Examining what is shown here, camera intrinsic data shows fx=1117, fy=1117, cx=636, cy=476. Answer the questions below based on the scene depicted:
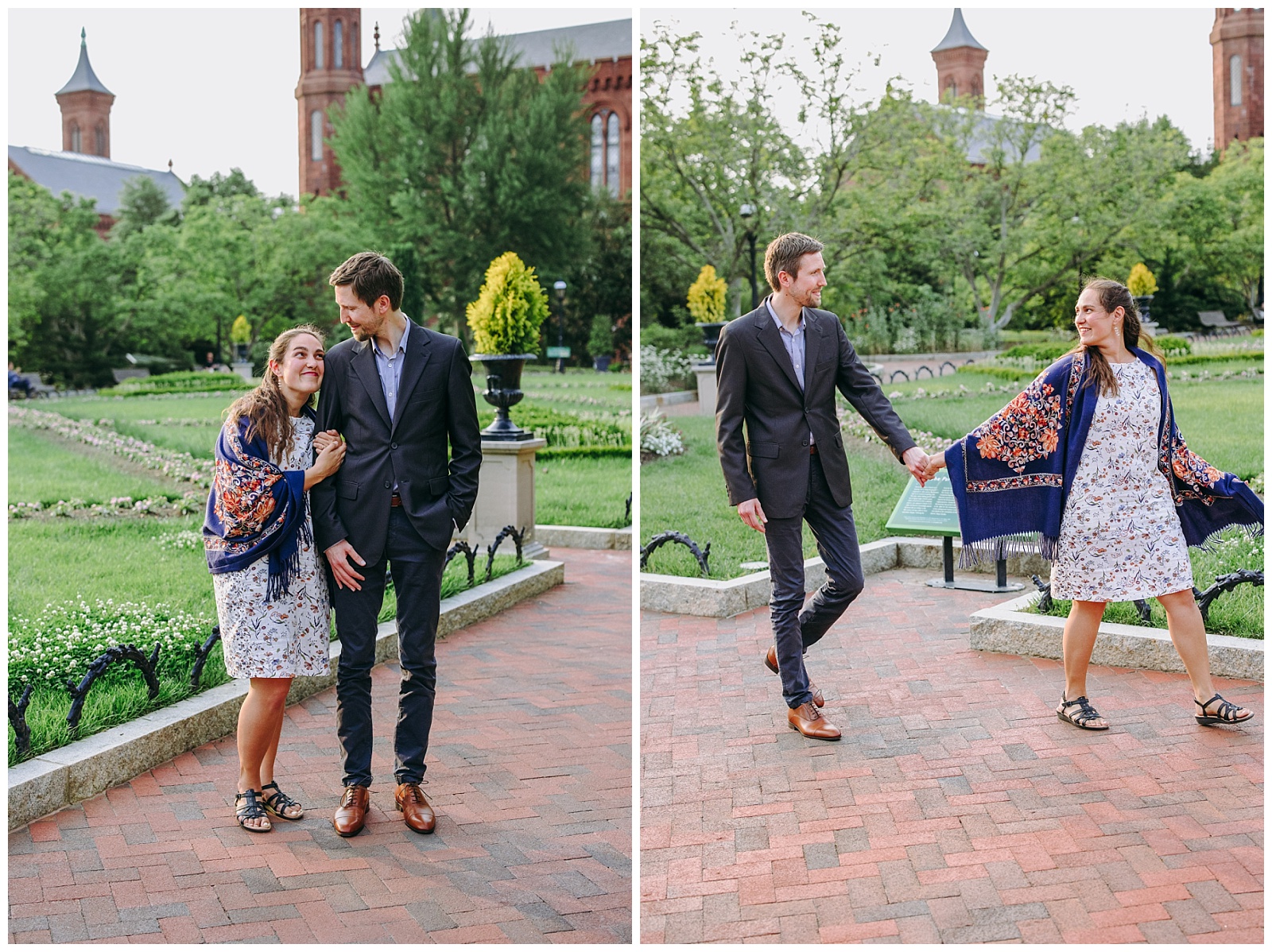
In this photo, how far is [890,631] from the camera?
17.7 ft

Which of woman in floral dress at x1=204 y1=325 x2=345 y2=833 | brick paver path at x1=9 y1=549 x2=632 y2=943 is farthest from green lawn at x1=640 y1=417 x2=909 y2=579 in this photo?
woman in floral dress at x1=204 y1=325 x2=345 y2=833

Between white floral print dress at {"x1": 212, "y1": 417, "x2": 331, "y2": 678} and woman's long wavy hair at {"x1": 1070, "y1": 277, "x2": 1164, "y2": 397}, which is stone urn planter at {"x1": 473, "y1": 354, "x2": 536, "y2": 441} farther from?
woman's long wavy hair at {"x1": 1070, "y1": 277, "x2": 1164, "y2": 397}

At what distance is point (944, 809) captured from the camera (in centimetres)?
331

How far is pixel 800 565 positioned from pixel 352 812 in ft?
5.65

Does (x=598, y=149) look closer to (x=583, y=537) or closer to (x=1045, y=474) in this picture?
(x=583, y=537)

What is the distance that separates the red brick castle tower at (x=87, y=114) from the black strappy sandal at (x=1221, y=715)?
68.9 metres

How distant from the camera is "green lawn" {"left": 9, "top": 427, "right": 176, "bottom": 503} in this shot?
10.0m

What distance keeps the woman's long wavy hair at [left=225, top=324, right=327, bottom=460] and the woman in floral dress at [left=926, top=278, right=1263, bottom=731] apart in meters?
2.18

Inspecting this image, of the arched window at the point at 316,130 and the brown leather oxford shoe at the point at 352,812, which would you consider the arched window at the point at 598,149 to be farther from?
the brown leather oxford shoe at the point at 352,812

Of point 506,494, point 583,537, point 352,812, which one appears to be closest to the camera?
point 352,812

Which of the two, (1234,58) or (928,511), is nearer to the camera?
(928,511)

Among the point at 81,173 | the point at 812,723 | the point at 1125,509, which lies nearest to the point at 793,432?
the point at 812,723

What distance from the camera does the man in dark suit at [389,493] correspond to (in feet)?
10.8

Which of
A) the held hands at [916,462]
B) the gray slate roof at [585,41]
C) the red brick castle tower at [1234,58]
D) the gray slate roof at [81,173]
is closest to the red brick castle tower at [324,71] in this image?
the gray slate roof at [585,41]
